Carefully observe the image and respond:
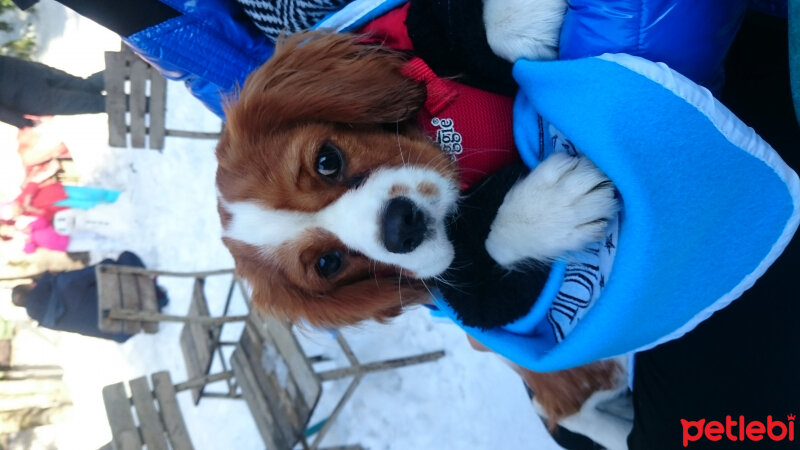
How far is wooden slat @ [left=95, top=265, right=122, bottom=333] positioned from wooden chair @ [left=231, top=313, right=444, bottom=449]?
0.71 meters

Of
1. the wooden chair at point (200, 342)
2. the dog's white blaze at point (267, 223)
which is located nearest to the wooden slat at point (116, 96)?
the wooden chair at point (200, 342)

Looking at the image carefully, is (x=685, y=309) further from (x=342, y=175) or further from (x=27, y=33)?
(x=27, y=33)

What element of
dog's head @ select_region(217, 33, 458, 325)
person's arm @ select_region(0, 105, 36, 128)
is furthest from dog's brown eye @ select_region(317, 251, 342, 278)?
person's arm @ select_region(0, 105, 36, 128)

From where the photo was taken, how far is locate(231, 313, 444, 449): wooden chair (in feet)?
8.04

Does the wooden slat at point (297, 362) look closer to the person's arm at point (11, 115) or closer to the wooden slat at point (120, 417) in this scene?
the wooden slat at point (120, 417)

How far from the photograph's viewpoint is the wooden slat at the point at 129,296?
9.84 feet

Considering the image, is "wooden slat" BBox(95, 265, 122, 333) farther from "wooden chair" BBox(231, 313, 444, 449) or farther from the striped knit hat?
the striped knit hat

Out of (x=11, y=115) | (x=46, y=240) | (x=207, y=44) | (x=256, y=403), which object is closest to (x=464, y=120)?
(x=207, y=44)

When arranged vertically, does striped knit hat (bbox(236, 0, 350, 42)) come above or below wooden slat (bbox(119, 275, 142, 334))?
above

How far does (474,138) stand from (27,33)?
14.4ft

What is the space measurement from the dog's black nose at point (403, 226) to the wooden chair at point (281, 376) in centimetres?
145

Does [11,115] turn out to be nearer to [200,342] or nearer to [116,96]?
[116,96]

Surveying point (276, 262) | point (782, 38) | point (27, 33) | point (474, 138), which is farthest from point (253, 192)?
point (27, 33)

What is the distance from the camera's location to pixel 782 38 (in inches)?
38.8
